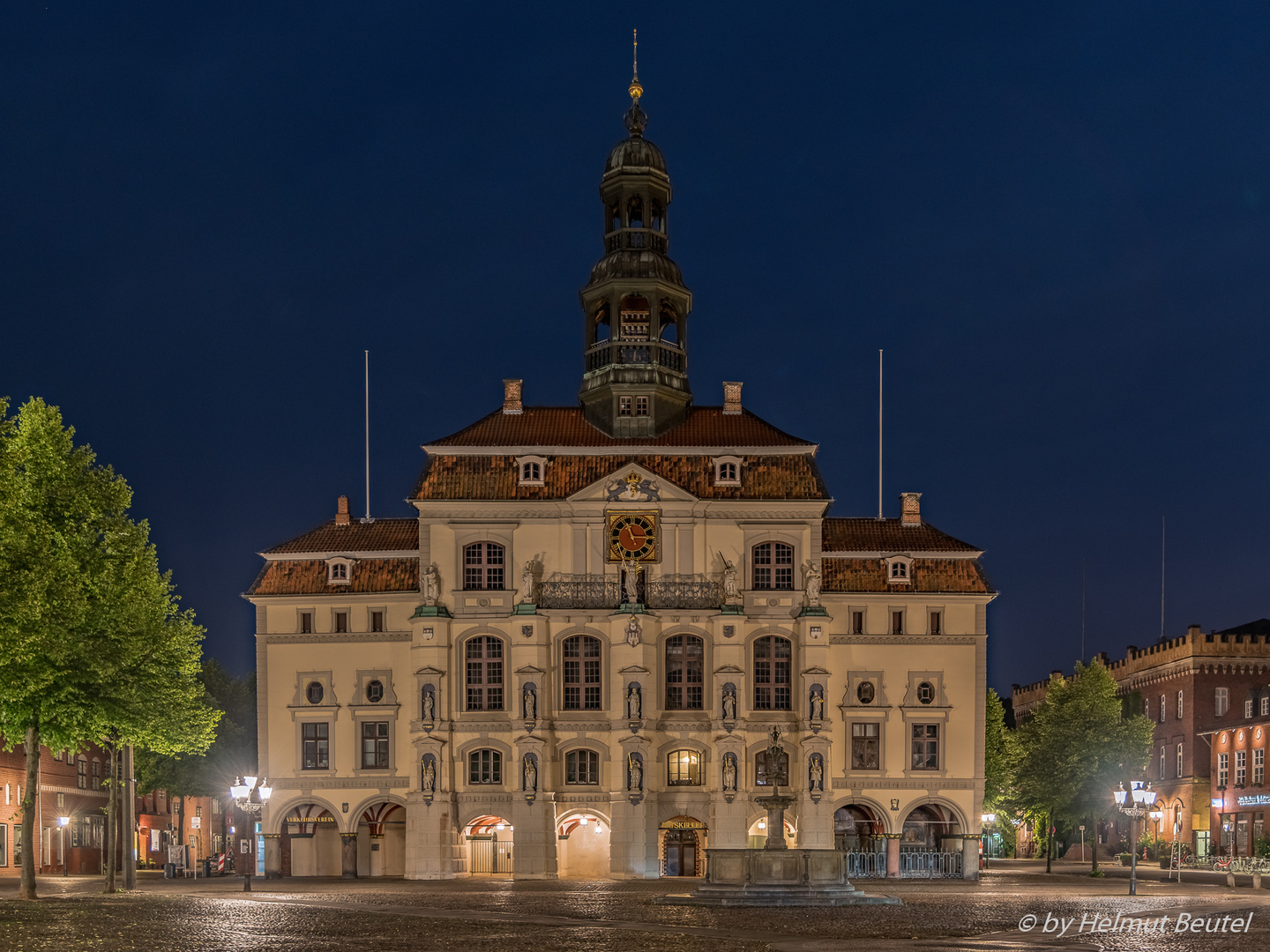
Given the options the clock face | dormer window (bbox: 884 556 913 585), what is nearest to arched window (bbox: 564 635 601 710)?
the clock face

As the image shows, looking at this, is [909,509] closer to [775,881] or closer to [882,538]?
[882,538]

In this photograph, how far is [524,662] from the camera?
69375 mm

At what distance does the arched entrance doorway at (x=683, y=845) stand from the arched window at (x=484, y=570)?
13201 millimetres

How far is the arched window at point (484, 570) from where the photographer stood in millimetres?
70938

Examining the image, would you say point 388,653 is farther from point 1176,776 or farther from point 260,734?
point 1176,776

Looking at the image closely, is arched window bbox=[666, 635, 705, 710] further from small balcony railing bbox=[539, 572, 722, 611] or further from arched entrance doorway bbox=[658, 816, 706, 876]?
arched entrance doorway bbox=[658, 816, 706, 876]

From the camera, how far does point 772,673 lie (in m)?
70.7

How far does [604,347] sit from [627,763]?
2074 centimetres

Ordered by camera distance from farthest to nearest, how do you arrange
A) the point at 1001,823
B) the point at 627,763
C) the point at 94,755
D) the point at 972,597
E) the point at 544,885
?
the point at 1001,823 < the point at 94,755 < the point at 972,597 < the point at 627,763 < the point at 544,885

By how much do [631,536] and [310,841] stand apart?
1998 centimetres

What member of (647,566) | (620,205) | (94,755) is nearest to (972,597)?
(647,566)

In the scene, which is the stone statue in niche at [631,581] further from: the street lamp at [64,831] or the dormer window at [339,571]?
the street lamp at [64,831]

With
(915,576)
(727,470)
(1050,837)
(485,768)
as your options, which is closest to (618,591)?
(727,470)

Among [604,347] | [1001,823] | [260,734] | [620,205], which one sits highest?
[620,205]
